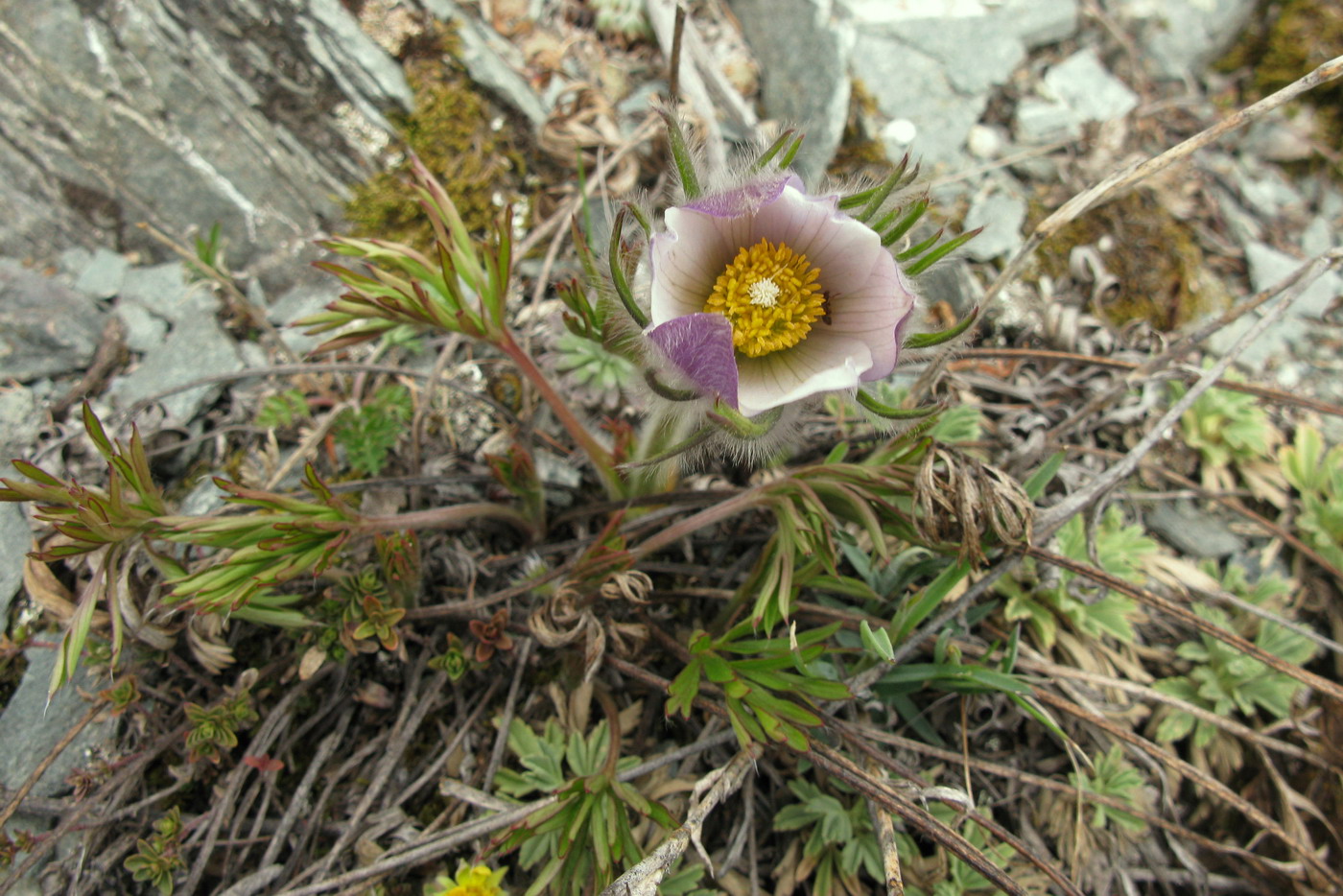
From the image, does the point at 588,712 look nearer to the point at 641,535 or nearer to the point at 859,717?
the point at 641,535

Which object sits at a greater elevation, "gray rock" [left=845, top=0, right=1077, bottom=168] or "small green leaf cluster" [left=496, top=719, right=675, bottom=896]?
"gray rock" [left=845, top=0, right=1077, bottom=168]

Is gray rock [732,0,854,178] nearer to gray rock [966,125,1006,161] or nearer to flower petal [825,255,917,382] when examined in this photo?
gray rock [966,125,1006,161]

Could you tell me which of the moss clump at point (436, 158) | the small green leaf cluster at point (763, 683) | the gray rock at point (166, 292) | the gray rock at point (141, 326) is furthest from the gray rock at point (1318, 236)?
the gray rock at point (141, 326)

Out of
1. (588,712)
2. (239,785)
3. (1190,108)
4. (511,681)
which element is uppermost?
(239,785)

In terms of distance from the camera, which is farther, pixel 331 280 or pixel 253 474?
pixel 331 280

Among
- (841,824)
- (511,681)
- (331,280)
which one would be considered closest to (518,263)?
(331,280)

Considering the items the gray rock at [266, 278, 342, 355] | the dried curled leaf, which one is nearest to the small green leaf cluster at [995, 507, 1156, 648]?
the dried curled leaf

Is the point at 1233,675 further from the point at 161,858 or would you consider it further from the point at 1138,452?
the point at 161,858
